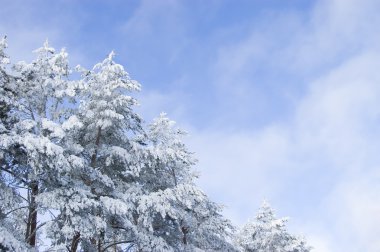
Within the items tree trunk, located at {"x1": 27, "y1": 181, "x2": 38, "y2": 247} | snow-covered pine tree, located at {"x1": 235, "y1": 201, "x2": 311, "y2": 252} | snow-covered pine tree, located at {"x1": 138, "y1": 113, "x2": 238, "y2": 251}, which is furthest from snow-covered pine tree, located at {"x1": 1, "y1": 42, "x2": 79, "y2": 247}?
snow-covered pine tree, located at {"x1": 235, "y1": 201, "x2": 311, "y2": 252}

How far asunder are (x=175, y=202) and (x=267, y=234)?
2185 centimetres

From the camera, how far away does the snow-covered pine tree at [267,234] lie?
3938cm

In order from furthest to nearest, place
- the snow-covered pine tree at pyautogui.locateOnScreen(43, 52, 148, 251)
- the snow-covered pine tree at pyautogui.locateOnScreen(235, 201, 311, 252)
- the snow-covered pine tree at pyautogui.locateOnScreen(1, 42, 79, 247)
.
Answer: the snow-covered pine tree at pyautogui.locateOnScreen(235, 201, 311, 252) → the snow-covered pine tree at pyautogui.locateOnScreen(43, 52, 148, 251) → the snow-covered pine tree at pyautogui.locateOnScreen(1, 42, 79, 247)

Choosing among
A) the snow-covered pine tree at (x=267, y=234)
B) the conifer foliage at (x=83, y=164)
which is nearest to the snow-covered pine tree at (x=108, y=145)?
the conifer foliage at (x=83, y=164)

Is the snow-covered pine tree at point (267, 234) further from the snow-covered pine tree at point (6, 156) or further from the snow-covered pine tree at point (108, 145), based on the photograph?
the snow-covered pine tree at point (6, 156)

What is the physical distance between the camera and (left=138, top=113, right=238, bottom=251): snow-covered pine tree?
1784 centimetres

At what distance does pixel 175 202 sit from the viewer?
1989 cm

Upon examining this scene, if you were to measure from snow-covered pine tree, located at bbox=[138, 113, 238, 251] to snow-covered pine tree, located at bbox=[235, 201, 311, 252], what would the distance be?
1368cm

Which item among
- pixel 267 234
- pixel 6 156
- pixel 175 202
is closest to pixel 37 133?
pixel 6 156

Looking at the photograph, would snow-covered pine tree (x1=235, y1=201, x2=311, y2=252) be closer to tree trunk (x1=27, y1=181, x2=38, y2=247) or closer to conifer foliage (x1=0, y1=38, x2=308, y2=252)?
conifer foliage (x1=0, y1=38, x2=308, y2=252)

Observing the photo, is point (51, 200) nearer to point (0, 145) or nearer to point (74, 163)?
point (74, 163)

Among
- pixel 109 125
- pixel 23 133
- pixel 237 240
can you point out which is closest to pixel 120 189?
pixel 109 125

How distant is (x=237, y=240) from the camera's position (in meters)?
42.6

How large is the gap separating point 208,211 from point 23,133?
47.0 feet
